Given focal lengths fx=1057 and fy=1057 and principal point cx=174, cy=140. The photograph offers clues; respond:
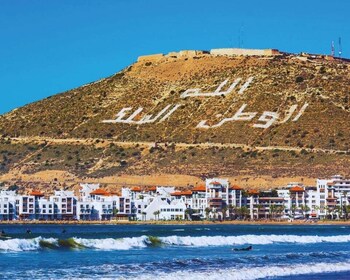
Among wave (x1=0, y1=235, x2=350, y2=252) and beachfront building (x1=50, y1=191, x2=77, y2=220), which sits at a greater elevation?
beachfront building (x1=50, y1=191, x2=77, y2=220)

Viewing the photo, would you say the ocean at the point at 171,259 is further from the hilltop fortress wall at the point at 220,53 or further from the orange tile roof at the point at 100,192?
the hilltop fortress wall at the point at 220,53

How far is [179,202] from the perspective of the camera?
126188mm

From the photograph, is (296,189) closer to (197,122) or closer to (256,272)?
(197,122)

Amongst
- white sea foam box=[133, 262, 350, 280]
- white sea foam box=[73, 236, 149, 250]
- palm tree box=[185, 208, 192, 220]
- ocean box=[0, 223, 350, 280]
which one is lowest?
white sea foam box=[133, 262, 350, 280]

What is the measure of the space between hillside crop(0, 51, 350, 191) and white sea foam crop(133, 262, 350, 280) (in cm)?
8484

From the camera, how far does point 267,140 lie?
137 meters

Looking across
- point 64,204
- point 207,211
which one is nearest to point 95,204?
point 64,204

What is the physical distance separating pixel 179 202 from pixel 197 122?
24445 mm

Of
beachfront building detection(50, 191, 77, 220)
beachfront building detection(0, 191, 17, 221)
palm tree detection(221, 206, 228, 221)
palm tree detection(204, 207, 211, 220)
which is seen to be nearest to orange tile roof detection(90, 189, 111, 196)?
beachfront building detection(50, 191, 77, 220)

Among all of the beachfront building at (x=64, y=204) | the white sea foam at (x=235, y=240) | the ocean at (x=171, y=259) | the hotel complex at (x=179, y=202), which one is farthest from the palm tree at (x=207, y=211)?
the ocean at (x=171, y=259)

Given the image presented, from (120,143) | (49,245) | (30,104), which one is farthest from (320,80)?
(49,245)

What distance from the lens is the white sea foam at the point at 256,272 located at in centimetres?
3775

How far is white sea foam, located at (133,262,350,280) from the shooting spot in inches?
1486

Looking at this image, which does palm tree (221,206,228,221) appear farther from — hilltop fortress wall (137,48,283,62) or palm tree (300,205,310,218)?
hilltop fortress wall (137,48,283,62)
